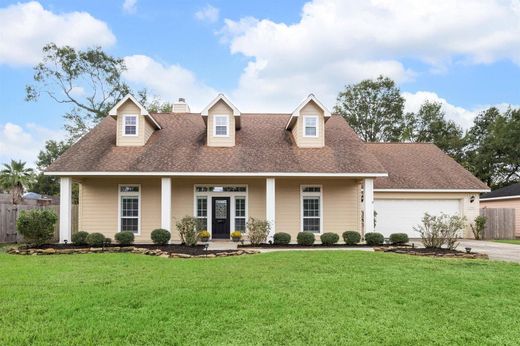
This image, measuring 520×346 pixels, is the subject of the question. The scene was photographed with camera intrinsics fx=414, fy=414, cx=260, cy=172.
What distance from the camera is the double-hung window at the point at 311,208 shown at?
18.7m

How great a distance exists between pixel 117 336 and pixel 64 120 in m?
31.2

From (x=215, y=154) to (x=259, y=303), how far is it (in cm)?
1217

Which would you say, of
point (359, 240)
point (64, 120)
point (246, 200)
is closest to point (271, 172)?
point (246, 200)

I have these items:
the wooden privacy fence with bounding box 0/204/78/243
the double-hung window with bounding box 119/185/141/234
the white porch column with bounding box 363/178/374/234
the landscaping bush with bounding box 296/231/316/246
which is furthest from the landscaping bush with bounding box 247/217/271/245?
the wooden privacy fence with bounding box 0/204/78/243

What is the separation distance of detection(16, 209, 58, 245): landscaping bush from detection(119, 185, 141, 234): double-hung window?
3.40 meters

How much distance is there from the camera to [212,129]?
19125 millimetres

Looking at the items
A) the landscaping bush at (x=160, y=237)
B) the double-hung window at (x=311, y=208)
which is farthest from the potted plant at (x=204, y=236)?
the double-hung window at (x=311, y=208)

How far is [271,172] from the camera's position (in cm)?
1705

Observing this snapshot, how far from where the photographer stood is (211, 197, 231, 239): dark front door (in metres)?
18.5

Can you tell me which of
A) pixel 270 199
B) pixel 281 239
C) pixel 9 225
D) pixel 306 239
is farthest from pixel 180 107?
pixel 306 239

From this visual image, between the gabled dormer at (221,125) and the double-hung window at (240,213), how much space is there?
8.40 ft

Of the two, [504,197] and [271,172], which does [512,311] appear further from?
[504,197]

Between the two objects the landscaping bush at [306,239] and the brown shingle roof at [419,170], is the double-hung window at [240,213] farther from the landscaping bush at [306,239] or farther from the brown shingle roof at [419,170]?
the brown shingle roof at [419,170]

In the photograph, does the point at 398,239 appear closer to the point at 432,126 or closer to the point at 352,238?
the point at 352,238
